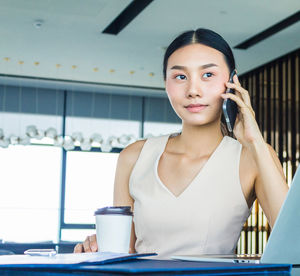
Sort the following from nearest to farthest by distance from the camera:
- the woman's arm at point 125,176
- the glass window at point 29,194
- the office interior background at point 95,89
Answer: the woman's arm at point 125,176
the office interior background at point 95,89
the glass window at point 29,194

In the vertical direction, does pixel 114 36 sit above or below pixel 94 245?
above

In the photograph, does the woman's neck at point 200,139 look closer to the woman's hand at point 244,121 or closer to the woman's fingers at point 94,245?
the woman's hand at point 244,121

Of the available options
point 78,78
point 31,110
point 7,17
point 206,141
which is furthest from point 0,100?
point 206,141

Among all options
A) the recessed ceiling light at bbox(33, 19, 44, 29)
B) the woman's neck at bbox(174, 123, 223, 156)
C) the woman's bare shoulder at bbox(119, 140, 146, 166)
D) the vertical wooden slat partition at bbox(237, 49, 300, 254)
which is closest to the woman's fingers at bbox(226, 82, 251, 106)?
the woman's neck at bbox(174, 123, 223, 156)

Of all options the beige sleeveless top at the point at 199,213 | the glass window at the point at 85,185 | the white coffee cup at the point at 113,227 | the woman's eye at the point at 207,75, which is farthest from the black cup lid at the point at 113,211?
the glass window at the point at 85,185

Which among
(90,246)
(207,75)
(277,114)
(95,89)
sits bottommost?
(90,246)

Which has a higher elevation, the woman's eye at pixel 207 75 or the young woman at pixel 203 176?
the woman's eye at pixel 207 75

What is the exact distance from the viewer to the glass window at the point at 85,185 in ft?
32.7

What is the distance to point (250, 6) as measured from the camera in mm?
5898

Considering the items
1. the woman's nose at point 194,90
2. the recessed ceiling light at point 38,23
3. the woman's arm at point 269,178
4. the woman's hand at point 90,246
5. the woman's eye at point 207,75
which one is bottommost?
the woman's hand at point 90,246

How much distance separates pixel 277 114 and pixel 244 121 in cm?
717

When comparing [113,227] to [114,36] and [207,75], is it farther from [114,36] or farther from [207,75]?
[114,36]

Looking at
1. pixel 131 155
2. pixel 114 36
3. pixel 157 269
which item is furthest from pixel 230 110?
pixel 114 36

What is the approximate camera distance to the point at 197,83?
3.91 feet
